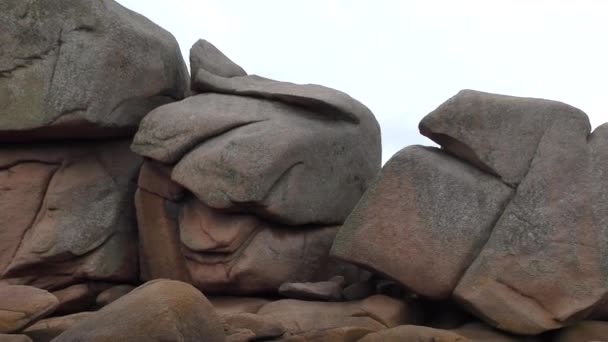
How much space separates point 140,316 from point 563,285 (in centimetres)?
479

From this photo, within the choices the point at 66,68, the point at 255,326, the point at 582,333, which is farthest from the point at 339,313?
the point at 66,68

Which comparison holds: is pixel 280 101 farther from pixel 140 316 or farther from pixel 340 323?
pixel 140 316

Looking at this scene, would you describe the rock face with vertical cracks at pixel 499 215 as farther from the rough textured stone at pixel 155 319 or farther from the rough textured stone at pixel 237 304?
the rough textured stone at pixel 155 319

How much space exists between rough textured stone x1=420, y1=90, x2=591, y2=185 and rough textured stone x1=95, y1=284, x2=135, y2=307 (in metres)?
4.48

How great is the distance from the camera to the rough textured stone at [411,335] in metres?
14.0

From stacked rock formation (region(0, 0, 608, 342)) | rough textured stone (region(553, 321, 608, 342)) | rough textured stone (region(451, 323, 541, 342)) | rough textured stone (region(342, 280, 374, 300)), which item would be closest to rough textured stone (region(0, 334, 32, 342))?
stacked rock formation (region(0, 0, 608, 342))

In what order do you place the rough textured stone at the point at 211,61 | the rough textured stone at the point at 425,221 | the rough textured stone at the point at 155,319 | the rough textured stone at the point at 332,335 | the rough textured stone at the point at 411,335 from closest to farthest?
the rough textured stone at the point at 155,319
the rough textured stone at the point at 411,335
the rough textured stone at the point at 332,335
the rough textured stone at the point at 425,221
the rough textured stone at the point at 211,61

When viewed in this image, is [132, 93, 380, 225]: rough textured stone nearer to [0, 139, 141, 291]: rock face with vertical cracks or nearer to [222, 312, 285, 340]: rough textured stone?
[0, 139, 141, 291]: rock face with vertical cracks

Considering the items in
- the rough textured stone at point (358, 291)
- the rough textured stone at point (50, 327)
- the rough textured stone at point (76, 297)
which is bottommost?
Answer: the rough textured stone at point (76, 297)

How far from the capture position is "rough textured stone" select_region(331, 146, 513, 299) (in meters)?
15.3

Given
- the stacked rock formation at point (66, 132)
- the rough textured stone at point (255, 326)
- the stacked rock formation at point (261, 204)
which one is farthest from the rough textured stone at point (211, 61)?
the rough textured stone at point (255, 326)

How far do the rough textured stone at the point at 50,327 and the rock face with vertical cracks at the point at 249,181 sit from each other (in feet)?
6.25

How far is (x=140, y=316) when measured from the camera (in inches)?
509

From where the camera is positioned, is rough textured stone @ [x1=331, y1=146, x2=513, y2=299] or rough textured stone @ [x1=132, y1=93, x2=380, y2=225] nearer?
rough textured stone @ [x1=331, y1=146, x2=513, y2=299]
